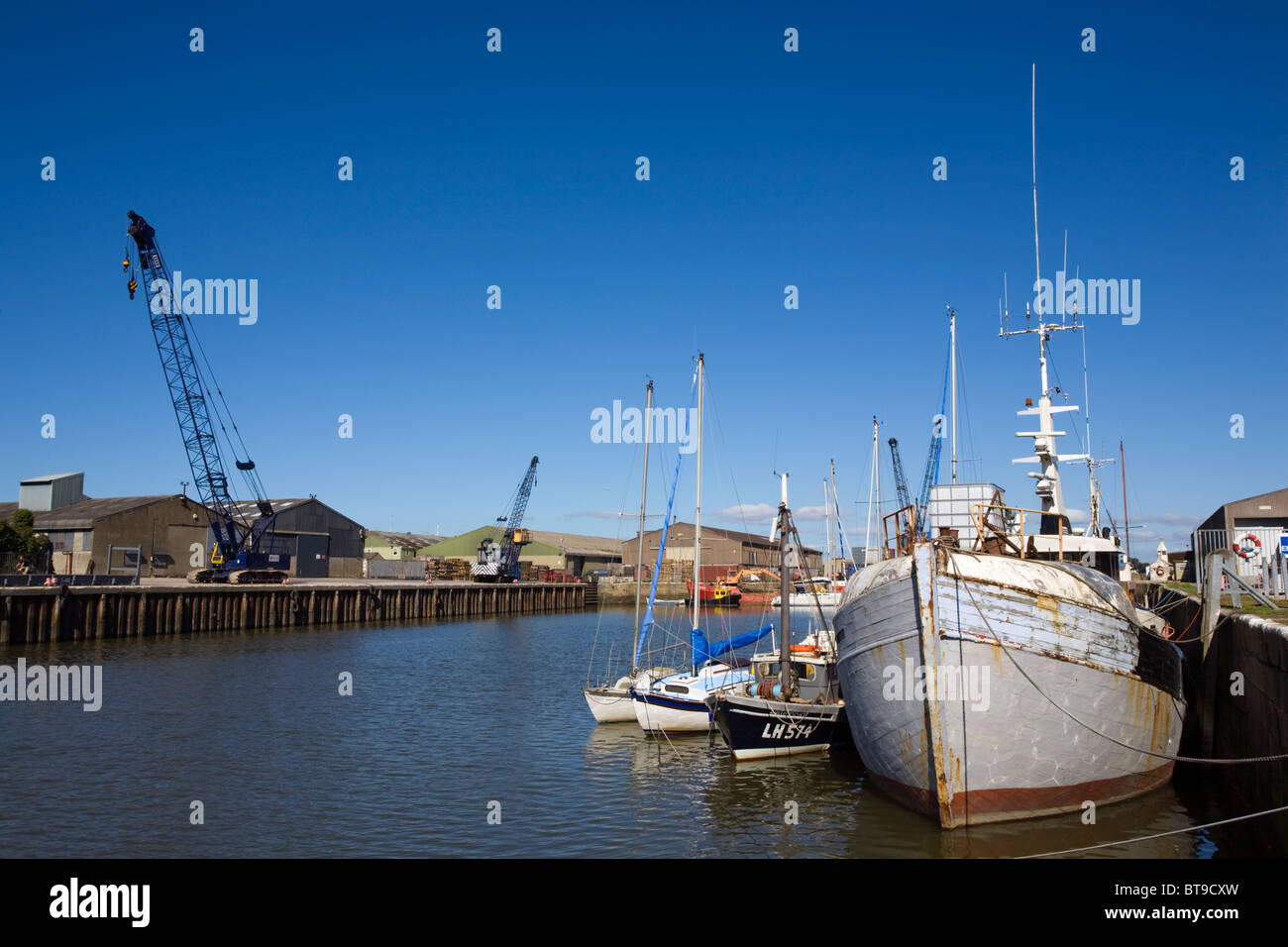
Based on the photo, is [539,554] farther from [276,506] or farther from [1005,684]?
[1005,684]

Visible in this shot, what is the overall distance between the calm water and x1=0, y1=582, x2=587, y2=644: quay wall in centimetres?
1467

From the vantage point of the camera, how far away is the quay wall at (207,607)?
45.4 meters

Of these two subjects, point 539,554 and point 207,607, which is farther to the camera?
point 539,554

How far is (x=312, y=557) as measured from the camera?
294 feet

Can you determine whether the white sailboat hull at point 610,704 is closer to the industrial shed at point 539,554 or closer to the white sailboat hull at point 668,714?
the white sailboat hull at point 668,714

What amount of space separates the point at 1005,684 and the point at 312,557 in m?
84.9

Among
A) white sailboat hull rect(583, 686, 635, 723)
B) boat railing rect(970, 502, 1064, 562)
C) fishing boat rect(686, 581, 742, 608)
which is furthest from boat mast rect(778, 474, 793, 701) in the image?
fishing boat rect(686, 581, 742, 608)

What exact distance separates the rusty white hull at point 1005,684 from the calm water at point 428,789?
704mm

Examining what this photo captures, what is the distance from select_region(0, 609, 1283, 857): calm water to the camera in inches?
620

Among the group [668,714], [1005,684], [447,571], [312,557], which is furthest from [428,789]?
[447,571]

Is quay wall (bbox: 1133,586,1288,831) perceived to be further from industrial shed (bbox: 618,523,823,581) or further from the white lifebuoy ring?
industrial shed (bbox: 618,523,823,581)
